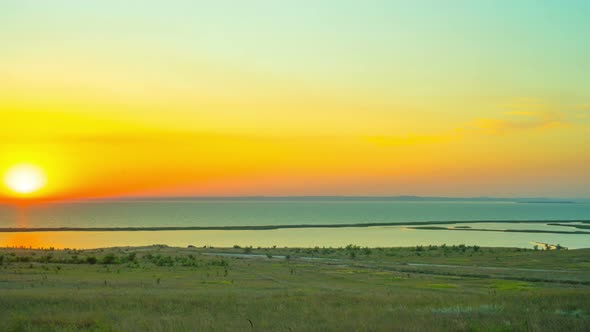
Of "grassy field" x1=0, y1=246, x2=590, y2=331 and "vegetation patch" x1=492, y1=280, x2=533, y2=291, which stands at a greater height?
"grassy field" x1=0, y1=246, x2=590, y2=331

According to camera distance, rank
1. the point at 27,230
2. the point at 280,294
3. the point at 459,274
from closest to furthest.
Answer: the point at 280,294 < the point at 459,274 < the point at 27,230

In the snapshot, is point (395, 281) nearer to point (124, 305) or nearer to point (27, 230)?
point (124, 305)

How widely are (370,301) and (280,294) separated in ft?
15.8

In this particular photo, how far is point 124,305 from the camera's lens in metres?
19.5

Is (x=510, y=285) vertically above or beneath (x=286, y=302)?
beneath

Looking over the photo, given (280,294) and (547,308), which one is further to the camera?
(280,294)

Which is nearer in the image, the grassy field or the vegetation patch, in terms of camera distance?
the grassy field

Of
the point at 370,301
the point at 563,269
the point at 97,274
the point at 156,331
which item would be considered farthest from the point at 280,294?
the point at 563,269

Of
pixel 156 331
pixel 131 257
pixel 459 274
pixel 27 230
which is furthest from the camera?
pixel 27 230

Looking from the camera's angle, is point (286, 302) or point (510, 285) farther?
point (510, 285)

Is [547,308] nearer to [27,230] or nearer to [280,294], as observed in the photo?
[280,294]

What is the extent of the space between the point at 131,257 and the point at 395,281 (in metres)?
27.6

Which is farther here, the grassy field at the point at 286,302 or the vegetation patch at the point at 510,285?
the vegetation patch at the point at 510,285

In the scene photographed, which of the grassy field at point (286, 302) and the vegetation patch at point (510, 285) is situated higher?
the grassy field at point (286, 302)
